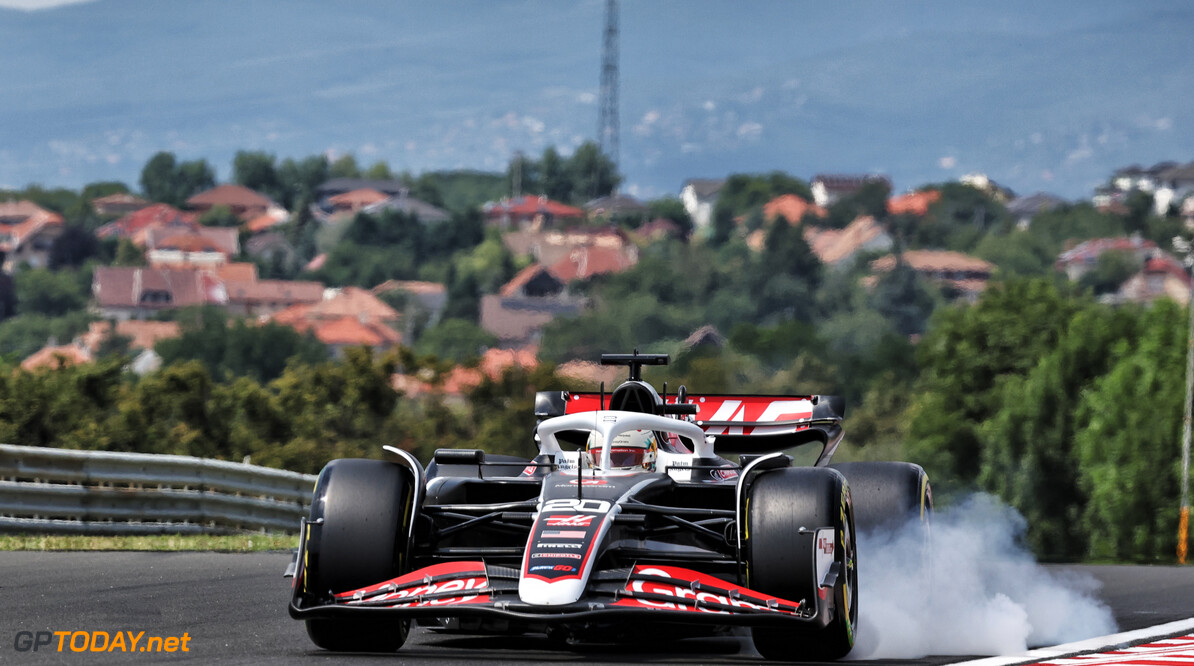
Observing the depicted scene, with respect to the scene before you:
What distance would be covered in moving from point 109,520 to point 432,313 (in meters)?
179

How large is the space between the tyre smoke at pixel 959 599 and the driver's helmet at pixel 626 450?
147cm

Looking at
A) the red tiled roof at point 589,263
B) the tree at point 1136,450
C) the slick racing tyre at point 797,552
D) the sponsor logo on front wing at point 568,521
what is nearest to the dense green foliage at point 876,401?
the tree at point 1136,450

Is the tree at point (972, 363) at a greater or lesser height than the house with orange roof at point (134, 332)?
greater

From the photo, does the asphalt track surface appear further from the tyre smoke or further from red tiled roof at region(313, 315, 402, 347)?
red tiled roof at region(313, 315, 402, 347)

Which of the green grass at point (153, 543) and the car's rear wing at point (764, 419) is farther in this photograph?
the green grass at point (153, 543)

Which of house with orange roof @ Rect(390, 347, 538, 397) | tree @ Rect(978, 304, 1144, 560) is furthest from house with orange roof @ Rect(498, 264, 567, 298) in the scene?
tree @ Rect(978, 304, 1144, 560)

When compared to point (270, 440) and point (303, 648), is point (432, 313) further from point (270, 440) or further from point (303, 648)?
point (303, 648)

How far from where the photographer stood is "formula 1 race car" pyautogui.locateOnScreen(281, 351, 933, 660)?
9000mm

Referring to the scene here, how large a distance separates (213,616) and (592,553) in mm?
2841

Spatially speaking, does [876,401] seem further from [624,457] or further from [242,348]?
[624,457]

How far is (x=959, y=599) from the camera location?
37.4 ft

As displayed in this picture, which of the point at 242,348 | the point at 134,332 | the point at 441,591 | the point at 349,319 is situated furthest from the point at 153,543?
the point at 349,319

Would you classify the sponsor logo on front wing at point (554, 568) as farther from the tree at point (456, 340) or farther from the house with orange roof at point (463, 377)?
the tree at point (456, 340)

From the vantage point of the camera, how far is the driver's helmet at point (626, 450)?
35.9ft
